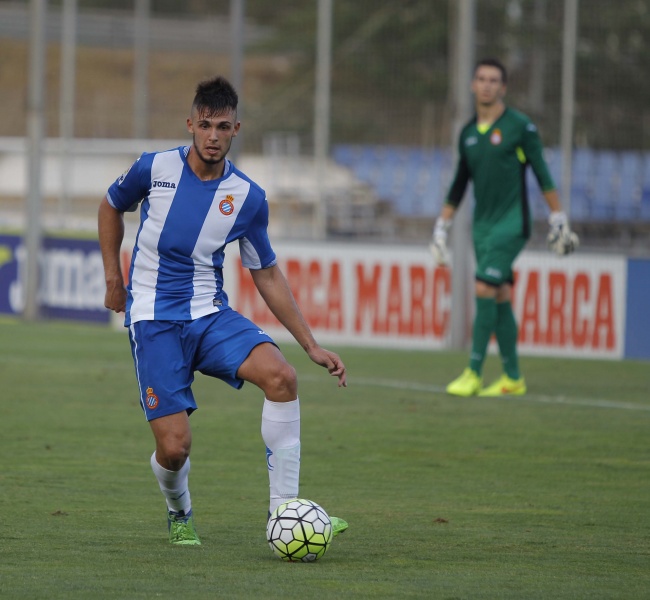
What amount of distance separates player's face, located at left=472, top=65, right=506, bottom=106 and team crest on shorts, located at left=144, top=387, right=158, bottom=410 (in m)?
5.78

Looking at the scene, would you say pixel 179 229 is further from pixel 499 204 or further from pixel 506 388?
pixel 506 388

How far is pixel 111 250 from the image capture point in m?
6.10

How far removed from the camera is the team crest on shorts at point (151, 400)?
589 cm

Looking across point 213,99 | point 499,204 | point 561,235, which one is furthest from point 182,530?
point 561,235

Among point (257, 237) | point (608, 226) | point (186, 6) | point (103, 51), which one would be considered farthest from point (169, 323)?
point (186, 6)

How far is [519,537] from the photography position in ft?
20.6

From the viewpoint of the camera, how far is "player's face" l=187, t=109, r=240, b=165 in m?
5.82

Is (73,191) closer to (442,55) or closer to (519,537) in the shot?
(442,55)

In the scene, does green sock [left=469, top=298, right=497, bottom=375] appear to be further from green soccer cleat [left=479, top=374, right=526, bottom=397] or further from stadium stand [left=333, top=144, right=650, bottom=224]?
stadium stand [left=333, top=144, right=650, bottom=224]

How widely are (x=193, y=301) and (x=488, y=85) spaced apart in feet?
18.5

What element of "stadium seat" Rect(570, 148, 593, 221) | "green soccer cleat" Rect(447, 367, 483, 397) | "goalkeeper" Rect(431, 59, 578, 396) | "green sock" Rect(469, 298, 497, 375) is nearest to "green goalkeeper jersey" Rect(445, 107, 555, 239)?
"goalkeeper" Rect(431, 59, 578, 396)

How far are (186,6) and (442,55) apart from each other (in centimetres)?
2021

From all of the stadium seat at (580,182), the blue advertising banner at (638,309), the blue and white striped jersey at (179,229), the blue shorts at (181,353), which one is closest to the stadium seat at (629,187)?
the stadium seat at (580,182)

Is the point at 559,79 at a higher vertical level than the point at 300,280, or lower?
higher
